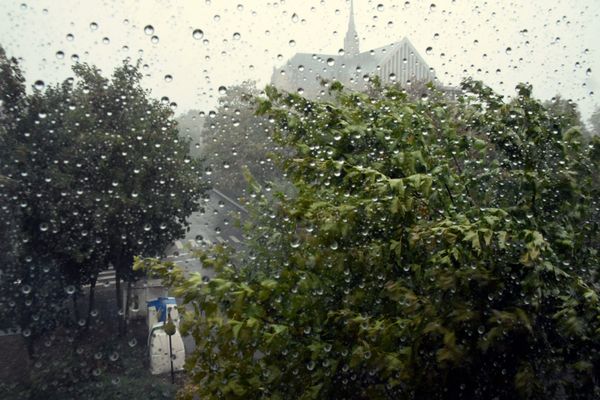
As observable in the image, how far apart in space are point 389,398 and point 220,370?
652mm

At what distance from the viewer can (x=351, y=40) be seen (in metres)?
3.19

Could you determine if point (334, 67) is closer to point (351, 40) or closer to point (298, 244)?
point (351, 40)

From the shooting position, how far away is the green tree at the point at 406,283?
1.34m

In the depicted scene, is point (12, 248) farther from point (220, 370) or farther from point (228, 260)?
point (220, 370)

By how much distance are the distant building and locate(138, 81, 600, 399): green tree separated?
3.45 feet

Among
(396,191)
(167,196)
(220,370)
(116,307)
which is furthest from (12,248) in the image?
(396,191)

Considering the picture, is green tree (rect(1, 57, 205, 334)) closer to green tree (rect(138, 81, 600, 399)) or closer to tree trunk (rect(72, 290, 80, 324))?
tree trunk (rect(72, 290, 80, 324))

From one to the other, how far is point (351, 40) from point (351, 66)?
221mm

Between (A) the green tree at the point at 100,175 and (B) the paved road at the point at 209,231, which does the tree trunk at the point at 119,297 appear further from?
(B) the paved road at the point at 209,231

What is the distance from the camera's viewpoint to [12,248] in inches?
84.3

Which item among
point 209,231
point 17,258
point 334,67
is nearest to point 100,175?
point 17,258

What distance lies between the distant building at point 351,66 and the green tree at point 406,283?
105cm

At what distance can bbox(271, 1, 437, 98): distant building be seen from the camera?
2.90m

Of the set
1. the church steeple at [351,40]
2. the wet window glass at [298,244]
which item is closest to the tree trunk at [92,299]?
the wet window glass at [298,244]
